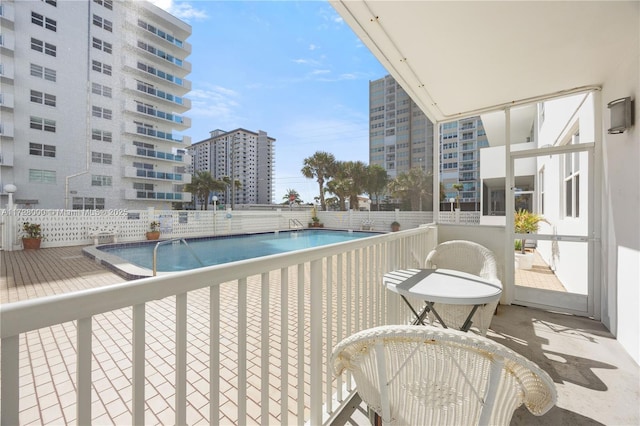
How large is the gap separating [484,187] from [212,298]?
832 cm

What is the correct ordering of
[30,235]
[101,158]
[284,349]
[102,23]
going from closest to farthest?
[284,349] < [30,235] < [102,23] < [101,158]

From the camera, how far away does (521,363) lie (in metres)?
0.62

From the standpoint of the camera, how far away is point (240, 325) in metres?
0.88

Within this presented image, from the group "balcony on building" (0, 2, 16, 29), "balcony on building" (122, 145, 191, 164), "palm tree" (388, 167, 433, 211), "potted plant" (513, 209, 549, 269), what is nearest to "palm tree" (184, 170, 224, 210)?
"balcony on building" (122, 145, 191, 164)

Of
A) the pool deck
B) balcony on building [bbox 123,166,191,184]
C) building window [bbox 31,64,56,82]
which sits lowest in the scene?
the pool deck

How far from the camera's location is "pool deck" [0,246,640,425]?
1.46 metres

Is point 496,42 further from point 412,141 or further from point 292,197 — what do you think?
point 412,141

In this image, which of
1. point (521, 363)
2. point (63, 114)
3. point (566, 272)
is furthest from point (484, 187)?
point (63, 114)

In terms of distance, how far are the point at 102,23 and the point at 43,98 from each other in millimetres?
4486

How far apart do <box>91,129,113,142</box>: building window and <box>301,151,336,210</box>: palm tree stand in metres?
13.3

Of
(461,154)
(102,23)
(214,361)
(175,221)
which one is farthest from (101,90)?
(461,154)

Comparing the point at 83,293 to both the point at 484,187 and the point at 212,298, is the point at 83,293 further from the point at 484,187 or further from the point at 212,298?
the point at 484,187

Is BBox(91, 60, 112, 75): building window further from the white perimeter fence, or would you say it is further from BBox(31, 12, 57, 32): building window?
the white perimeter fence

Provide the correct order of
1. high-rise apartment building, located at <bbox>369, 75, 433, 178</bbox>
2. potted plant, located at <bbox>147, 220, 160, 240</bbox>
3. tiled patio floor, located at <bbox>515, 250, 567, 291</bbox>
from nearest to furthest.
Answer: tiled patio floor, located at <bbox>515, 250, 567, 291</bbox>, potted plant, located at <bbox>147, 220, 160, 240</bbox>, high-rise apartment building, located at <bbox>369, 75, 433, 178</bbox>
